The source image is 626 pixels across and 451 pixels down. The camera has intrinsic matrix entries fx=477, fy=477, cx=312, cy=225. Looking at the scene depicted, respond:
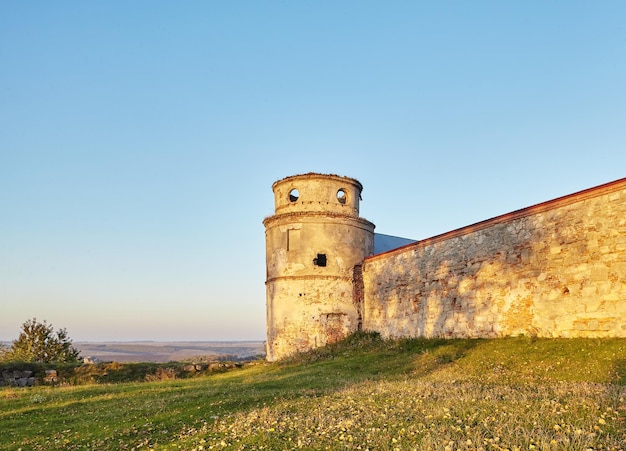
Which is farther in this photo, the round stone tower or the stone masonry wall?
the round stone tower

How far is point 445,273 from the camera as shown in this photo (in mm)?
24156

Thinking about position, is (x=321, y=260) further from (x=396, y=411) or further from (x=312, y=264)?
(x=396, y=411)

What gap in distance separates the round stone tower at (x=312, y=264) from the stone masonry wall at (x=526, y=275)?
4.34 metres

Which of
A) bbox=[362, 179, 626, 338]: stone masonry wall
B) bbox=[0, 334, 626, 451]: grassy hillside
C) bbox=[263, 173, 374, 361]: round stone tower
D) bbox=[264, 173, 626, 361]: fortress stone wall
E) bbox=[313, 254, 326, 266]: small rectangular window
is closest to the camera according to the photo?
bbox=[0, 334, 626, 451]: grassy hillside

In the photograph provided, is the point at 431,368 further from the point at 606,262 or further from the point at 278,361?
the point at 278,361

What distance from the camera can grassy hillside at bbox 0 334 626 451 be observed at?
687cm

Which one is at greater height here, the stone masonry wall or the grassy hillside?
the stone masonry wall

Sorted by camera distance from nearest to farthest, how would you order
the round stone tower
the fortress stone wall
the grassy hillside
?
the grassy hillside < the fortress stone wall < the round stone tower

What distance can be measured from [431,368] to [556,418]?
11.3 metres

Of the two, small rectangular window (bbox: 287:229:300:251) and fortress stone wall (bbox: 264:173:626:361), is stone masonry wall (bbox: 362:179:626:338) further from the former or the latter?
small rectangular window (bbox: 287:229:300:251)

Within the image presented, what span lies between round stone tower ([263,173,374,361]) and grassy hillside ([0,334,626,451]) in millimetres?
10997

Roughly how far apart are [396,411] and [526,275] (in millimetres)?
12974

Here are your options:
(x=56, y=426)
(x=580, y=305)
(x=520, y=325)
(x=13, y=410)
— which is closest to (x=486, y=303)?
(x=520, y=325)

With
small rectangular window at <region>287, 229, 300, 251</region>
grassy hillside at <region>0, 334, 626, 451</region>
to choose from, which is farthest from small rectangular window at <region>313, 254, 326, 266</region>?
grassy hillside at <region>0, 334, 626, 451</region>
